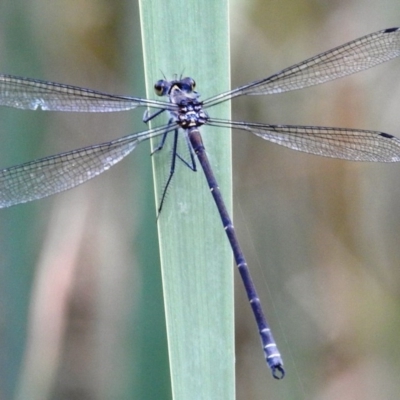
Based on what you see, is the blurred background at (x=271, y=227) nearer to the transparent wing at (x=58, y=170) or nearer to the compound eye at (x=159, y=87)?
the transparent wing at (x=58, y=170)

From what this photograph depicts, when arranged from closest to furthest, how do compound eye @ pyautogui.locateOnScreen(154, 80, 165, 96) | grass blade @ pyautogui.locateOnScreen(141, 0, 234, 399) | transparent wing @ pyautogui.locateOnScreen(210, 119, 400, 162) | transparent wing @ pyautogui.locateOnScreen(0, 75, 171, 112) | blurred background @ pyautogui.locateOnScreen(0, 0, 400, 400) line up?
grass blade @ pyautogui.locateOnScreen(141, 0, 234, 399) < compound eye @ pyautogui.locateOnScreen(154, 80, 165, 96) < transparent wing @ pyautogui.locateOnScreen(0, 75, 171, 112) < transparent wing @ pyautogui.locateOnScreen(210, 119, 400, 162) < blurred background @ pyautogui.locateOnScreen(0, 0, 400, 400)

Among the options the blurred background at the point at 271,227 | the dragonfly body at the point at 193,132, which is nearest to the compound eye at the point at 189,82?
the dragonfly body at the point at 193,132

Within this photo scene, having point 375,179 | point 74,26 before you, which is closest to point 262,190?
point 375,179

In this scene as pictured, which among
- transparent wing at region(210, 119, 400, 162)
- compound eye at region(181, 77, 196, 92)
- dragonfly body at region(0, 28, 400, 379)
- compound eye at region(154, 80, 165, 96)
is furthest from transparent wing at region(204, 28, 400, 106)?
compound eye at region(154, 80, 165, 96)

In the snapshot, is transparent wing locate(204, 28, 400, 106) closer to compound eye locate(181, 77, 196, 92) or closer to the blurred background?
compound eye locate(181, 77, 196, 92)

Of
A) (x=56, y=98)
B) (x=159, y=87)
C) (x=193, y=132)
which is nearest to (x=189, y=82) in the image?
(x=159, y=87)

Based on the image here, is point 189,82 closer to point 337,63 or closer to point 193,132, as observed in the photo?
point 193,132

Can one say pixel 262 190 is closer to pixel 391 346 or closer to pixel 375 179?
pixel 375 179
